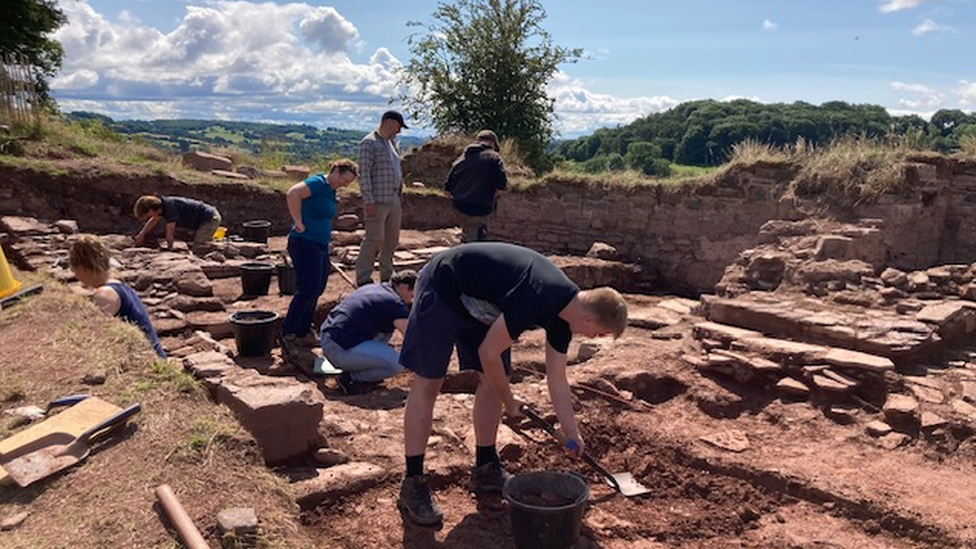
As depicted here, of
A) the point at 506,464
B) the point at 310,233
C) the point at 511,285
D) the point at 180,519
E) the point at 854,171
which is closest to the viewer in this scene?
the point at 180,519

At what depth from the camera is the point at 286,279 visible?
29.3 feet

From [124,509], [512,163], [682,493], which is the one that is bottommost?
[682,493]

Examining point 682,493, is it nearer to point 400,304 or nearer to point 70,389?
point 400,304

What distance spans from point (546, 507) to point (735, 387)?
120 inches

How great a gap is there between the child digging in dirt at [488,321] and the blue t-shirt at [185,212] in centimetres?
754

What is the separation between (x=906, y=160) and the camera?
959cm

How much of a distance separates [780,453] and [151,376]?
164 inches

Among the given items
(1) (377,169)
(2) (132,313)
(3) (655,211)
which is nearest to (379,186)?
(1) (377,169)

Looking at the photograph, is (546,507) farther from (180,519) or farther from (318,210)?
(318,210)

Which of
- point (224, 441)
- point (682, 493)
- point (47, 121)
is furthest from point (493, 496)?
point (47, 121)

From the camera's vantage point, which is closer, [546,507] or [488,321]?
[546,507]

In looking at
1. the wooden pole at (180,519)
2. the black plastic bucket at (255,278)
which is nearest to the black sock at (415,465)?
the wooden pole at (180,519)

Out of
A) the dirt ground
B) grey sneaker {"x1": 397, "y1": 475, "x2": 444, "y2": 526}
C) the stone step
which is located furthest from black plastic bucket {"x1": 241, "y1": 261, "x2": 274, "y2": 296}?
grey sneaker {"x1": 397, "y1": 475, "x2": 444, "y2": 526}

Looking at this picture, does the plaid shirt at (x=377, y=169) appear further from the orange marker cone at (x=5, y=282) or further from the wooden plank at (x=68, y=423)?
the wooden plank at (x=68, y=423)
